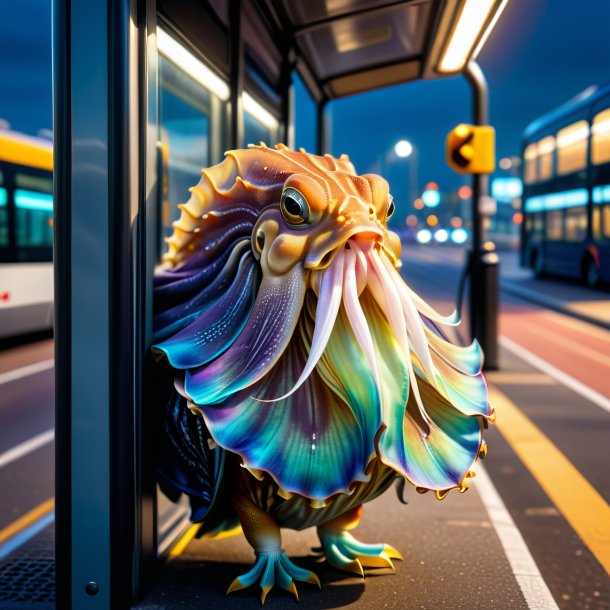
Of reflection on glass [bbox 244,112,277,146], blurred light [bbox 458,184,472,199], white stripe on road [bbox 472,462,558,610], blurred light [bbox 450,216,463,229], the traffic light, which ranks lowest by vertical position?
white stripe on road [bbox 472,462,558,610]

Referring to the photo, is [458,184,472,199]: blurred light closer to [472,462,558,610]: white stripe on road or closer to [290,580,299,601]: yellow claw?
[472,462,558,610]: white stripe on road

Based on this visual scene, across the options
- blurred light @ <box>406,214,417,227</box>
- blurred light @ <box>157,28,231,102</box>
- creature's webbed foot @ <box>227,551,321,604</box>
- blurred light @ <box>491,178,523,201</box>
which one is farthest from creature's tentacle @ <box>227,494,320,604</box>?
blurred light @ <box>406,214,417,227</box>

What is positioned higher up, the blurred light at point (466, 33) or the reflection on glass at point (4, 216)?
the blurred light at point (466, 33)

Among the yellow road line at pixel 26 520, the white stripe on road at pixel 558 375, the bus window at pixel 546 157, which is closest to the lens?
the yellow road line at pixel 26 520

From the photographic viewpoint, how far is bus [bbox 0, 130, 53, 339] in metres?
11.0

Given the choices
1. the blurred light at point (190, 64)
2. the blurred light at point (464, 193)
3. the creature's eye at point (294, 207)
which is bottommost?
the creature's eye at point (294, 207)

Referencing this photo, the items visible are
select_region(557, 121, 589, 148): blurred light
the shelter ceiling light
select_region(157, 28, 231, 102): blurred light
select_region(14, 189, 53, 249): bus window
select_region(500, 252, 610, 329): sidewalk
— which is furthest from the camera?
select_region(557, 121, 589, 148): blurred light

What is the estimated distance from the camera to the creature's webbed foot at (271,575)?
279 cm

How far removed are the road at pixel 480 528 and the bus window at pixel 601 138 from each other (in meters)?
10.7

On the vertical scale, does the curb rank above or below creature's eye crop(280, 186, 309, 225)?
below

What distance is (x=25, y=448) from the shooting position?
231 inches

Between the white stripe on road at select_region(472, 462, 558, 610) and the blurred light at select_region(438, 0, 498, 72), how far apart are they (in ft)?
8.53

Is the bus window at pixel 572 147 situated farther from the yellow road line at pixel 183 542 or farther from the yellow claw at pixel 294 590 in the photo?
the yellow claw at pixel 294 590

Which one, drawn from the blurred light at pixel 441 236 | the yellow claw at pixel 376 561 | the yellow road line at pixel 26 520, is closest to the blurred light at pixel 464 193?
the blurred light at pixel 441 236
